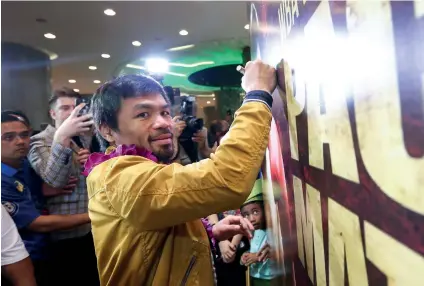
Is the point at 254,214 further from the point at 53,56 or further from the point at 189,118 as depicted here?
the point at 53,56

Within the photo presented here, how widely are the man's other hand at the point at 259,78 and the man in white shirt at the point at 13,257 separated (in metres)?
0.99

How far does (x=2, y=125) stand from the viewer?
1518mm

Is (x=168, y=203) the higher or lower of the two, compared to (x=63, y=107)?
lower

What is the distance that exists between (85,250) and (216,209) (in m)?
1.21

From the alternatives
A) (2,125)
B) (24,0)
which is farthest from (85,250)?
(24,0)

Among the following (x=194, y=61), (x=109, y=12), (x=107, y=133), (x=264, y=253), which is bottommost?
(x=264, y=253)

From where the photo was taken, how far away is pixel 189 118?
175 centimetres

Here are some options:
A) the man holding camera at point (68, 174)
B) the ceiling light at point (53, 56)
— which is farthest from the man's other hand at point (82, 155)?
the ceiling light at point (53, 56)

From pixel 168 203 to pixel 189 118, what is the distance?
3.73 ft

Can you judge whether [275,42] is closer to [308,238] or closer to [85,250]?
[308,238]

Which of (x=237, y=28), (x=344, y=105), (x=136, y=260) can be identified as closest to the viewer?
(x=344, y=105)

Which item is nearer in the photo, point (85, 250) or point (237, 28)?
point (85, 250)

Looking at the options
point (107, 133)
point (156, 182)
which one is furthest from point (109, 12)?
point (156, 182)

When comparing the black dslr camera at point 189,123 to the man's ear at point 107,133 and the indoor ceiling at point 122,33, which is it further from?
the indoor ceiling at point 122,33
